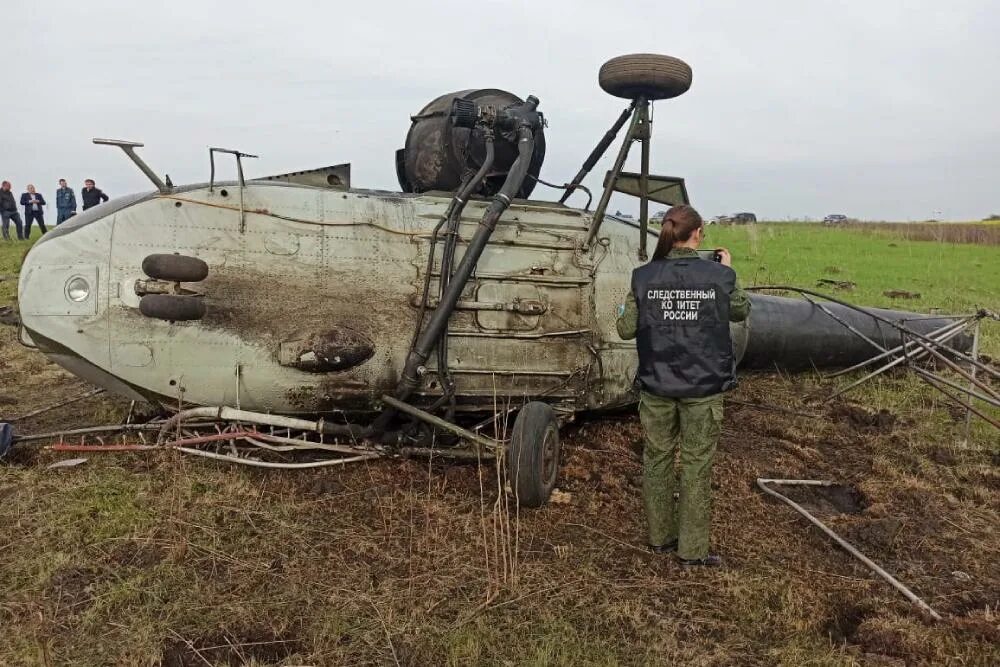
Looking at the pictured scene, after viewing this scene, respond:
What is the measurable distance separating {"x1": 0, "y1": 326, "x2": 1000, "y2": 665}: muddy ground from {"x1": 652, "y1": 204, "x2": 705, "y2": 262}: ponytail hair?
1.77m

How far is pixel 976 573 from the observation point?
4.32 metres

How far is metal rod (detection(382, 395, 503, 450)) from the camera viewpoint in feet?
15.9

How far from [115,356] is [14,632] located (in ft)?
6.89

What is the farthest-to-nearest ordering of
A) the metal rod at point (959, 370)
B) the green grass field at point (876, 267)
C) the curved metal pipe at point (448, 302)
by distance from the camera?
the green grass field at point (876, 267) < the metal rod at point (959, 370) < the curved metal pipe at point (448, 302)

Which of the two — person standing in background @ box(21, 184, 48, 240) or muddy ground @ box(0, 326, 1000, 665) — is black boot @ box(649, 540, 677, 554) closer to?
muddy ground @ box(0, 326, 1000, 665)

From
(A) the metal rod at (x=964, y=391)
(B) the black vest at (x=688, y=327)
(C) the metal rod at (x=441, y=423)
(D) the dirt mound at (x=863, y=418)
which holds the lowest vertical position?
(D) the dirt mound at (x=863, y=418)

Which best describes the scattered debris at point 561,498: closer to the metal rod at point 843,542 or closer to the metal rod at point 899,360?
the metal rod at point 843,542

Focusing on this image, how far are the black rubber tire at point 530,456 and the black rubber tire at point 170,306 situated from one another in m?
2.31

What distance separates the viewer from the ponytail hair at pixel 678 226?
4207 mm

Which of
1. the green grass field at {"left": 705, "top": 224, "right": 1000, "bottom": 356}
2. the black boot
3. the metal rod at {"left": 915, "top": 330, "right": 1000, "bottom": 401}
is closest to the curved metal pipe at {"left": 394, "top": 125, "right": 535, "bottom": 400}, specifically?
the black boot

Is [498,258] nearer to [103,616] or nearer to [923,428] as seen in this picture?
[103,616]

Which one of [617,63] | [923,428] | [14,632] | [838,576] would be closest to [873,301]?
[923,428]

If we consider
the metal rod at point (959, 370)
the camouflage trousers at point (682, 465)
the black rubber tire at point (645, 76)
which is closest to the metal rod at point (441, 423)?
the camouflage trousers at point (682, 465)

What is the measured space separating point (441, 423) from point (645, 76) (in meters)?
3.09
